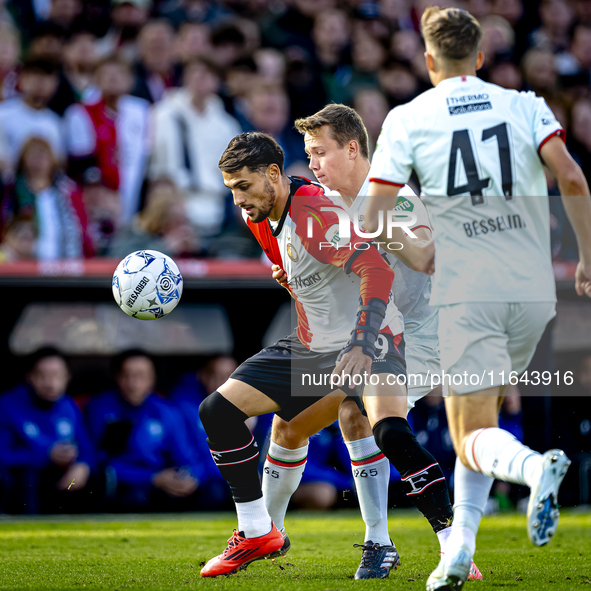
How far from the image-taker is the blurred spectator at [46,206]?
7.55 metres

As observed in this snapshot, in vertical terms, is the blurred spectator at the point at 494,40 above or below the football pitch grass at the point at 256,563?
above

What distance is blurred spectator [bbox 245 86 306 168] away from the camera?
8703mm

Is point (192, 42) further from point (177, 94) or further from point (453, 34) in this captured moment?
point (453, 34)

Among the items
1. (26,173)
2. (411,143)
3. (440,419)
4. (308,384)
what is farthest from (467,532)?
(26,173)

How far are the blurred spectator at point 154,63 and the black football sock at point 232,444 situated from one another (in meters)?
5.80

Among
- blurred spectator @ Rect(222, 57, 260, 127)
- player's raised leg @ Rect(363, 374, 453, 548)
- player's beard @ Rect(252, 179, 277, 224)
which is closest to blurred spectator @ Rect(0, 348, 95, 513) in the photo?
blurred spectator @ Rect(222, 57, 260, 127)

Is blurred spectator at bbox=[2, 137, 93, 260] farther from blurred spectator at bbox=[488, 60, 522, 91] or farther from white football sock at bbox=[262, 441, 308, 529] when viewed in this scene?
blurred spectator at bbox=[488, 60, 522, 91]

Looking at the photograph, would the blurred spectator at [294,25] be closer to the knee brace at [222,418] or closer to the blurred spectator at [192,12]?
the blurred spectator at [192,12]

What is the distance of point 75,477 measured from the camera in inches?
270

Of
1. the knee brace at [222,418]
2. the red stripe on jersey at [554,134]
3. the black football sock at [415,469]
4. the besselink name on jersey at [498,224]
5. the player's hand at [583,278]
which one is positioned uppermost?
the red stripe on jersey at [554,134]

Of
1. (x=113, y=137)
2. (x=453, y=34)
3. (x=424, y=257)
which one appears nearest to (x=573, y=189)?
(x=424, y=257)

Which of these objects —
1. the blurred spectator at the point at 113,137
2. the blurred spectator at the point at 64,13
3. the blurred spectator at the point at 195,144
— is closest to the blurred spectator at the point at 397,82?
the blurred spectator at the point at 195,144

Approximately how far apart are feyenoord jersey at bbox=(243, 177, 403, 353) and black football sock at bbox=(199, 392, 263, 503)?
22.4 inches

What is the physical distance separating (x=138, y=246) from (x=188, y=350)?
1.06 meters
